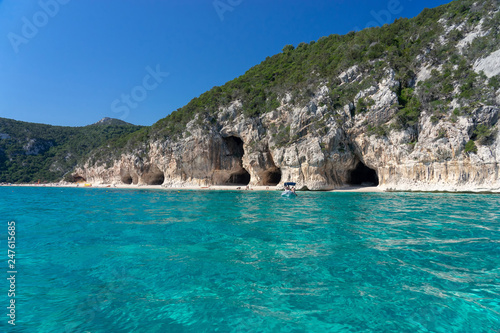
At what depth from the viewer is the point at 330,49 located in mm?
47688

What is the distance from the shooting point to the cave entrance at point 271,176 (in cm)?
4220

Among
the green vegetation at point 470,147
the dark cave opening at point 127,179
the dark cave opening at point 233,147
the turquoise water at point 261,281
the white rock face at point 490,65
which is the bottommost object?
the turquoise water at point 261,281

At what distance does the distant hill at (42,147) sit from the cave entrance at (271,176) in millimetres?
57147

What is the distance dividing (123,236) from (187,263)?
3.95m

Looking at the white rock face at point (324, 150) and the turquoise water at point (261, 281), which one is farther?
the white rock face at point (324, 150)

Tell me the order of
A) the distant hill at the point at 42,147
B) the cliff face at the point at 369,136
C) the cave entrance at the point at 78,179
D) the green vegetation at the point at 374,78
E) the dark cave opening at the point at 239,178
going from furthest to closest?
the distant hill at the point at 42,147 < the cave entrance at the point at 78,179 < the dark cave opening at the point at 239,178 < the green vegetation at the point at 374,78 < the cliff face at the point at 369,136

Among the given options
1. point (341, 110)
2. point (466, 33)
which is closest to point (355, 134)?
point (341, 110)

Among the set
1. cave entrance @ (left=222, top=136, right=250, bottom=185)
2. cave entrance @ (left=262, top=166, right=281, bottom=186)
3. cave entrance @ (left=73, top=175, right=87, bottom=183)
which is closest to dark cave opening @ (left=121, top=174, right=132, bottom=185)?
cave entrance @ (left=73, top=175, right=87, bottom=183)

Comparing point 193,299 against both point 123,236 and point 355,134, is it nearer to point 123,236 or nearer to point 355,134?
point 123,236

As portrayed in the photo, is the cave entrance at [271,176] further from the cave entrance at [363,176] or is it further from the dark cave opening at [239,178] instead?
the cave entrance at [363,176]

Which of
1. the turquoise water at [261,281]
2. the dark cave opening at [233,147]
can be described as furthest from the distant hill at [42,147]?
the turquoise water at [261,281]

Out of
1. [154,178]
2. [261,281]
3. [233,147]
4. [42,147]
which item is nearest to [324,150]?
[233,147]

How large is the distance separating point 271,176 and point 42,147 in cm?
9476

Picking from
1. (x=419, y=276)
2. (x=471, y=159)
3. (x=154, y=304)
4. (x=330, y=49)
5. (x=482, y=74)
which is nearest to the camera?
(x=154, y=304)
